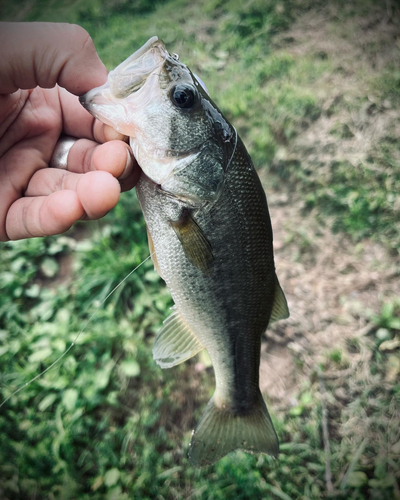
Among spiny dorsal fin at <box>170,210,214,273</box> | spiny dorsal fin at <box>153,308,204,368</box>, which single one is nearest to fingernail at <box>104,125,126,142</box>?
spiny dorsal fin at <box>170,210,214,273</box>

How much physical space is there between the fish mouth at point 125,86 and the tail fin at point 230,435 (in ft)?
4.25

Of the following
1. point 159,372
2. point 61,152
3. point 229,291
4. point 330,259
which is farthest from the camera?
point 330,259

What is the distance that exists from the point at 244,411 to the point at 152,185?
3.51 ft

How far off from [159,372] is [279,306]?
128cm

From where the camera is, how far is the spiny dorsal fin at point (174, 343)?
5.13 ft

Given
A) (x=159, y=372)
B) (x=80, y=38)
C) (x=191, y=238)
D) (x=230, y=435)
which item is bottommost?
(x=159, y=372)

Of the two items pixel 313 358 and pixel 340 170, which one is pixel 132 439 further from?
pixel 340 170

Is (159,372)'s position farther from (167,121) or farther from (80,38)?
(80,38)

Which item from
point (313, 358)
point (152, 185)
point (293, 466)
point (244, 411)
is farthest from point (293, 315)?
point (152, 185)

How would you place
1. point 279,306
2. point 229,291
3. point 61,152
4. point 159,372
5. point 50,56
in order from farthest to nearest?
point 159,372
point 61,152
point 279,306
point 229,291
point 50,56

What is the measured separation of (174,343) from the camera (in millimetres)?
1570

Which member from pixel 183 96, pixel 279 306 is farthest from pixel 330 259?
pixel 183 96

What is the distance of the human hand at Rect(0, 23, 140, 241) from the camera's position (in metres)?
1.27

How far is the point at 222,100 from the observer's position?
381cm
